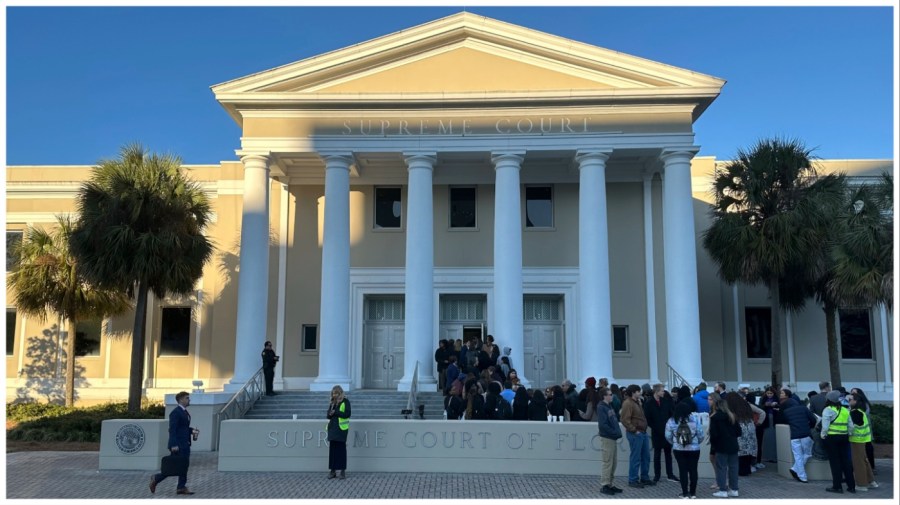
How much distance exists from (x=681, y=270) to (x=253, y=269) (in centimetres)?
1226

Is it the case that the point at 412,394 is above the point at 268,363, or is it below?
below

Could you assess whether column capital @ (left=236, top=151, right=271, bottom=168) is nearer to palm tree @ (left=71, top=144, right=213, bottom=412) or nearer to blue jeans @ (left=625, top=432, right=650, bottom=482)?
palm tree @ (left=71, top=144, right=213, bottom=412)

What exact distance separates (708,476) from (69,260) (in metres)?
20.1

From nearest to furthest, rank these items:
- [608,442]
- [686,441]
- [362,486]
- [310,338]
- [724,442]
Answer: [686,441] < [724,442] < [608,442] < [362,486] < [310,338]

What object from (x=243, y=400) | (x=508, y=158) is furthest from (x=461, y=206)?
(x=243, y=400)

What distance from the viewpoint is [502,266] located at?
22.5 m

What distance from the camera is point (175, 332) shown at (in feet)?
89.0

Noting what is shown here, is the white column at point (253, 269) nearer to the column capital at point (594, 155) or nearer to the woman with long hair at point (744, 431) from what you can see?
the column capital at point (594, 155)

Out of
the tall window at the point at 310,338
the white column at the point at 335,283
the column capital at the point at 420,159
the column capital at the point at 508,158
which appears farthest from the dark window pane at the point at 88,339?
the column capital at the point at 508,158

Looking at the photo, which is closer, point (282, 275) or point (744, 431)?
point (744, 431)

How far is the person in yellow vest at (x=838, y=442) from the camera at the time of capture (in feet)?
41.7

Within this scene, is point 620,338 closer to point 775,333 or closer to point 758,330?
point 775,333

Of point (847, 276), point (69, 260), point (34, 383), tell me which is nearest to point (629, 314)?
point (847, 276)

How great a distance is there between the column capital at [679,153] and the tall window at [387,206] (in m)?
8.82
